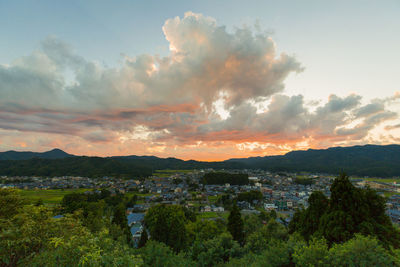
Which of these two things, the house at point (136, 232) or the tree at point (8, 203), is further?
the house at point (136, 232)

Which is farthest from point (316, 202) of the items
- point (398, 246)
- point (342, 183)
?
point (398, 246)

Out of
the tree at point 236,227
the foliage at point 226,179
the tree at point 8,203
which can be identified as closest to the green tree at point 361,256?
the tree at point 236,227

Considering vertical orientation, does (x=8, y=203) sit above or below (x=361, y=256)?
above

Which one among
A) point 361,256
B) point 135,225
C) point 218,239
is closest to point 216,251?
point 218,239

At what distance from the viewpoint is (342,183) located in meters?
20.0

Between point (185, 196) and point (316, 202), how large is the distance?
78134 mm

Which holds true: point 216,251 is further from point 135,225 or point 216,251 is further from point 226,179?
point 226,179

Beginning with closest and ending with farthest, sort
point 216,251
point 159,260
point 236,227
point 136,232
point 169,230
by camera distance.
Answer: point 159,260 → point 216,251 → point 169,230 → point 236,227 → point 136,232

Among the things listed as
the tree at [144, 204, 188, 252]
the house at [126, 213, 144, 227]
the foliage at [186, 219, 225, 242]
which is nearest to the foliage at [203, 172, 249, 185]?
the house at [126, 213, 144, 227]

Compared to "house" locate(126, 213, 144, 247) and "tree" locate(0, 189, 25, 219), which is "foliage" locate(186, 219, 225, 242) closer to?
"house" locate(126, 213, 144, 247)

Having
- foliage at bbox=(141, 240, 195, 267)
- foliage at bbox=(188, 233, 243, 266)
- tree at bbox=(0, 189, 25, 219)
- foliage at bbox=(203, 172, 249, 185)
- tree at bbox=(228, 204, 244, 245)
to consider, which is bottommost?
foliage at bbox=(203, 172, 249, 185)

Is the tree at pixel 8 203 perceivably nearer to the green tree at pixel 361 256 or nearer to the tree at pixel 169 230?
the tree at pixel 169 230

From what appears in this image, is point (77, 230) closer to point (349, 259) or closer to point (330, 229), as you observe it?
point (349, 259)

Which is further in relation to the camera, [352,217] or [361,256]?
[352,217]
